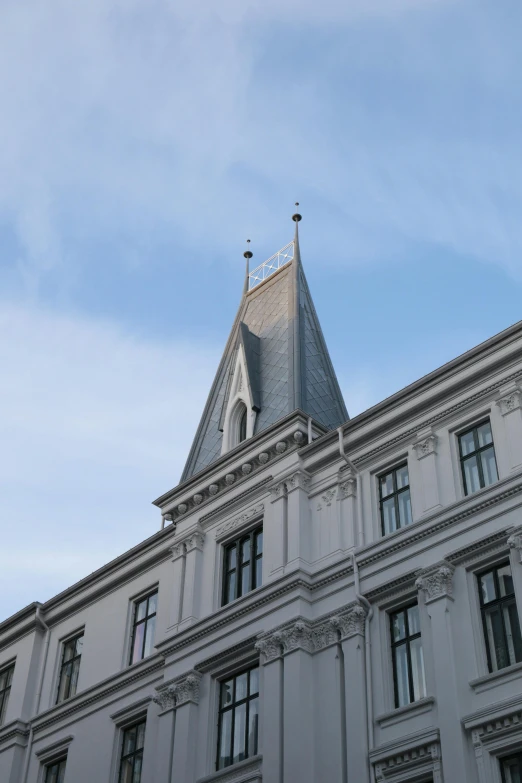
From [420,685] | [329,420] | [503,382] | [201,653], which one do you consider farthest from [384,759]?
[329,420]

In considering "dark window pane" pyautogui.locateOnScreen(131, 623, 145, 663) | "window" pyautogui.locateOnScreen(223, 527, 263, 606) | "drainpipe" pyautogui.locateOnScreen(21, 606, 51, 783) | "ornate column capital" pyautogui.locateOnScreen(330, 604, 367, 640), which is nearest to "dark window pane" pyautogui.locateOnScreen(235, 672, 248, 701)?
"window" pyautogui.locateOnScreen(223, 527, 263, 606)

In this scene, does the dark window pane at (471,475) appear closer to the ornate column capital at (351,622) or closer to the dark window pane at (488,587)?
the dark window pane at (488,587)

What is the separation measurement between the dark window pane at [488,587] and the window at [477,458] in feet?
7.31

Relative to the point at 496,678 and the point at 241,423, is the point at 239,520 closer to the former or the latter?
the point at 241,423

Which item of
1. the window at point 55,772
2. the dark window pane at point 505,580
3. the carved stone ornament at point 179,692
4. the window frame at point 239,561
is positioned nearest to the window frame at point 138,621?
the carved stone ornament at point 179,692

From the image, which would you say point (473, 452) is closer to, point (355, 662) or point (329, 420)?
point (355, 662)

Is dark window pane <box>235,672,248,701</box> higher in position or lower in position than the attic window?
lower

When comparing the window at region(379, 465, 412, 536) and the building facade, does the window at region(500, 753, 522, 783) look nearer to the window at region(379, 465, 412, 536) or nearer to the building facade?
the building facade

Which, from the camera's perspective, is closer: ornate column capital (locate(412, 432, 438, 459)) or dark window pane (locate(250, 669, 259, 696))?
ornate column capital (locate(412, 432, 438, 459))

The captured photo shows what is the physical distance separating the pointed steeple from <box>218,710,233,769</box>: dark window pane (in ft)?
30.0

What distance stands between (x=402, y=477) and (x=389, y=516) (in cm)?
108

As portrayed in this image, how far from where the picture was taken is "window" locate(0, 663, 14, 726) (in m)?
37.0

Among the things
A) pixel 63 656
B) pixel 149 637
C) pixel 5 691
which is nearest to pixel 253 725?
pixel 149 637

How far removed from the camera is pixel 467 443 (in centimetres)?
2677
